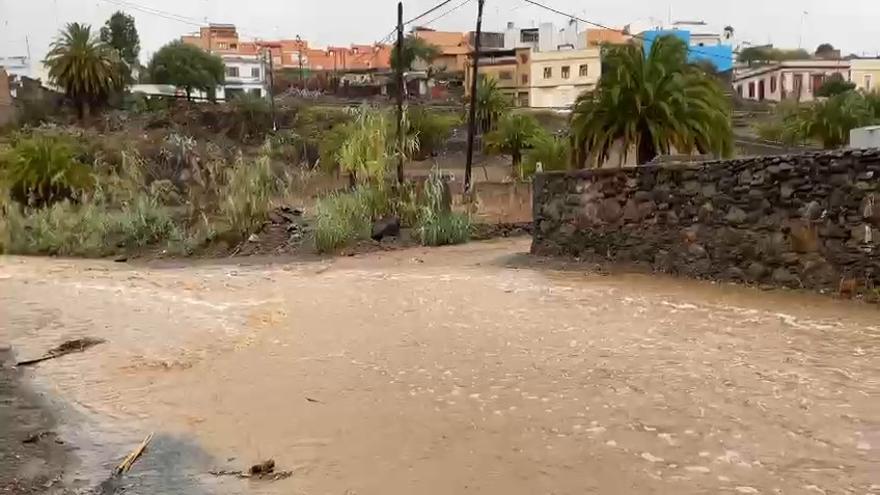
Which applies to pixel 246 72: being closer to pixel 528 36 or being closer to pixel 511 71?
pixel 528 36

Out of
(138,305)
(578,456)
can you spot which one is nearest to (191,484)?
(578,456)

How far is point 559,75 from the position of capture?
66.6 m

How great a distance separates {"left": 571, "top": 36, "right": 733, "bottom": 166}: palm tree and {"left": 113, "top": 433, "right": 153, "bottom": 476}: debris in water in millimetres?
13382

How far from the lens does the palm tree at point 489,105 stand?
50.1 meters

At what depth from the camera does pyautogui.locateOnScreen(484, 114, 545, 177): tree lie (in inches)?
1500

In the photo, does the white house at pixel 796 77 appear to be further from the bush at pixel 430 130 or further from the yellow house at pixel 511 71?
the bush at pixel 430 130

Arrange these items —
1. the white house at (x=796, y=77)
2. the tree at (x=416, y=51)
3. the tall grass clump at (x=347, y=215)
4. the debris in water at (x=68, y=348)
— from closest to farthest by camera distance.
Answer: the debris in water at (x=68, y=348)
the tall grass clump at (x=347, y=215)
the white house at (x=796, y=77)
the tree at (x=416, y=51)

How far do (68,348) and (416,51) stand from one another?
71.9 metres

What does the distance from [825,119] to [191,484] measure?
30.7 m

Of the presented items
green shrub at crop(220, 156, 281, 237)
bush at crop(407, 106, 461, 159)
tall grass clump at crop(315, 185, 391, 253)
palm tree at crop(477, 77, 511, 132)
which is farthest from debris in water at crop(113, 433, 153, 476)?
palm tree at crop(477, 77, 511, 132)

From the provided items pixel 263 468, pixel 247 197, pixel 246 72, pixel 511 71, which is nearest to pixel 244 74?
pixel 246 72

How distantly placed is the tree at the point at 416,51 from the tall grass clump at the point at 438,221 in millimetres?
56682

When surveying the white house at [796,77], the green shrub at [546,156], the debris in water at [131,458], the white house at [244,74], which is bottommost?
the debris in water at [131,458]

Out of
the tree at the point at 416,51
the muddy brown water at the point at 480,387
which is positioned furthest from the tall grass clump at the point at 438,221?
the tree at the point at 416,51
